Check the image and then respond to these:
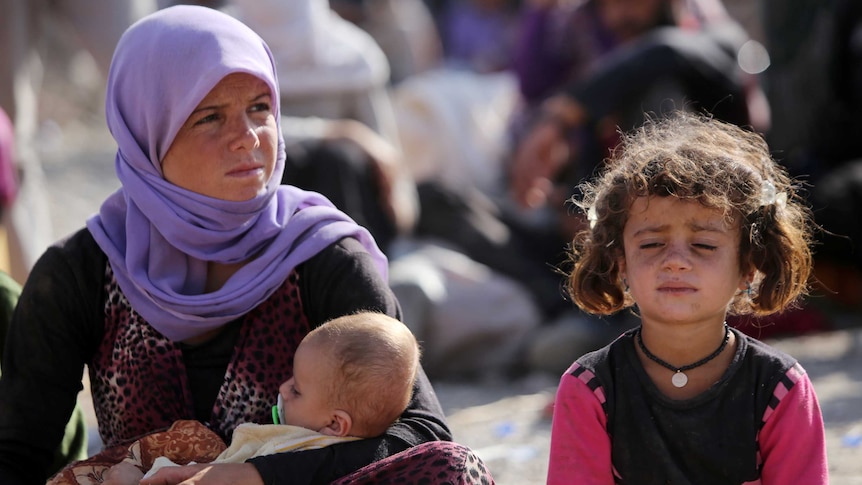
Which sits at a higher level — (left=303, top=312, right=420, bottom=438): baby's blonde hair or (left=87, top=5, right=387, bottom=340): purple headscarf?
(left=87, top=5, right=387, bottom=340): purple headscarf

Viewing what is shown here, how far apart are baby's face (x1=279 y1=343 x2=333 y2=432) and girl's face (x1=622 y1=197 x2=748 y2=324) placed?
2.45ft

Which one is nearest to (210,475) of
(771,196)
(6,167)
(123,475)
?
(123,475)

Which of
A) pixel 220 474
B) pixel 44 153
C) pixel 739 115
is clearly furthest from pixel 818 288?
pixel 44 153

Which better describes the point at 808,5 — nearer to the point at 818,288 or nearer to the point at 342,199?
the point at 818,288

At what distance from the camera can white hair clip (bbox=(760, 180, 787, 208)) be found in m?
2.91

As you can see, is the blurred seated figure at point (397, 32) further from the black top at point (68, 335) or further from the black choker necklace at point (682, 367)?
the black choker necklace at point (682, 367)

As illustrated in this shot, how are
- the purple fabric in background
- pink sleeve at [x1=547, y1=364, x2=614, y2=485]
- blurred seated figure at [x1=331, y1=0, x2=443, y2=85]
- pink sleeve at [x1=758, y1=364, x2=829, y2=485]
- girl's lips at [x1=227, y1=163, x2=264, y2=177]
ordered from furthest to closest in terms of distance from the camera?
blurred seated figure at [x1=331, y1=0, x2=443, y2=85], the purple fabric in background, girl's lips at [x1=227, y1=163, x2=264, y2=177], pink sleeve at [x1=547, y1=364, x2=614, y2=485], pink sleeve at [x1=758, y1=364, x2=829, y2=485]

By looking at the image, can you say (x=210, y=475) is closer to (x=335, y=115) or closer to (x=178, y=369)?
(x=178, y=369)

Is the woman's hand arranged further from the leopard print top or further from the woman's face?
the woman's face

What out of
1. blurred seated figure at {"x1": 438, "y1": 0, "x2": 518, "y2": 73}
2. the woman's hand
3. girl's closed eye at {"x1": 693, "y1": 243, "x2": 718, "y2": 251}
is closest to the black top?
the woman's hand

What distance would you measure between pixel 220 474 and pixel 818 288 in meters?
4.65

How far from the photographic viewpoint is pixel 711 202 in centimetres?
282

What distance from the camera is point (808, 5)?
25.1 feet

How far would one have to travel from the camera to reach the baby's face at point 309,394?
9.37ft
